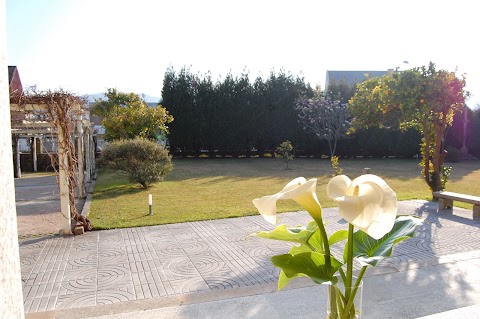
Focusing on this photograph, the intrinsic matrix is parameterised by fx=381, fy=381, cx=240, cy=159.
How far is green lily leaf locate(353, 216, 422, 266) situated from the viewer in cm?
127

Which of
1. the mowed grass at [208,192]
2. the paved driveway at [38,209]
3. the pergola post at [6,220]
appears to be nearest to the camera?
the pergola post at [6,220]

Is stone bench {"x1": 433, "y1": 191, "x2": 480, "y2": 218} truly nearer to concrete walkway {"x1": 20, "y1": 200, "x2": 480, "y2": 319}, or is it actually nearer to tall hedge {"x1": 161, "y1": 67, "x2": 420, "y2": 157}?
concrete walkway {"x1": 20, "y1": 200, "x2": 480, "y2": 319}

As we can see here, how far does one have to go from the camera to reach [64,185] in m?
7.02

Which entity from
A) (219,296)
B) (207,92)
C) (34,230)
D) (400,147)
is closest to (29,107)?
(34,230)

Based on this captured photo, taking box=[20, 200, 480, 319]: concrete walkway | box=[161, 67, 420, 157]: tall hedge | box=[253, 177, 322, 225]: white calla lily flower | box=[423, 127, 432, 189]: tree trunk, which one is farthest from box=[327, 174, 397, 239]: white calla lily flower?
box=[161, 67, 420, 157]: tall hedge

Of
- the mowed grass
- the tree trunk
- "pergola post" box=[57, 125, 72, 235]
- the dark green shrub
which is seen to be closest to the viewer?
Result: "pergola post" box=[57, 125, 72, 235]

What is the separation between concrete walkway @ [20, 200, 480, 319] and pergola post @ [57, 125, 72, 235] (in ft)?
1.06

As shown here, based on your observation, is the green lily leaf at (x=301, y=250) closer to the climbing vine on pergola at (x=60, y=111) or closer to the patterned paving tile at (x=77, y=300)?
the patterned paving tile at (x=77, y=300)

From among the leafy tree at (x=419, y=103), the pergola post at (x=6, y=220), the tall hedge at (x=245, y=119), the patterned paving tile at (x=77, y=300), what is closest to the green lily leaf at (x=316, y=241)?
the pergola post at (x=6, y=220)

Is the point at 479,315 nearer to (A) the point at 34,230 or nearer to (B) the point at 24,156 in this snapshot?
(A) the point at 34,230

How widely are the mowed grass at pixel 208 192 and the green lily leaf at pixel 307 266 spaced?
6870mm

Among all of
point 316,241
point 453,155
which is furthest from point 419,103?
point 453,155

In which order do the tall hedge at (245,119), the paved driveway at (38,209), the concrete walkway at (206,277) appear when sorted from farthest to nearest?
the tall hedge at (245,119) < the paved driveway at (38,209) < the concrete walkway at (206,277)

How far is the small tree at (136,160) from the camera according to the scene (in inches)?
Answer: 504
